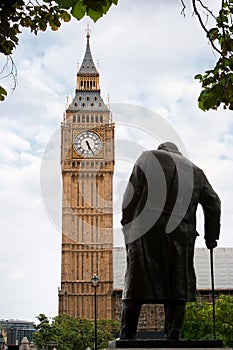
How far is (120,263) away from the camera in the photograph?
73.1 meters

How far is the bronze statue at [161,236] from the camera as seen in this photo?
23.2ft

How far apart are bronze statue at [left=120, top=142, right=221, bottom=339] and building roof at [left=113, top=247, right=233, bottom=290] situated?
6145 cm

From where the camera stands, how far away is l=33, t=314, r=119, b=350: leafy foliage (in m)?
48.8

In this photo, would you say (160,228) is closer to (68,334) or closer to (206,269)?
(68,334)

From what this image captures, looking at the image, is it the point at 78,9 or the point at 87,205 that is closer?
the point at 78,9

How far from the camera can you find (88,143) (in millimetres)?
70688

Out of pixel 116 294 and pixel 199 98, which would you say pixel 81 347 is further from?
pixel 199 98

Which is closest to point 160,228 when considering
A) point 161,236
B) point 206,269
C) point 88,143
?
point 161,236

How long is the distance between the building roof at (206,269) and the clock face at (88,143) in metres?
12.0

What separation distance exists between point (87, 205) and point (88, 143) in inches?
261

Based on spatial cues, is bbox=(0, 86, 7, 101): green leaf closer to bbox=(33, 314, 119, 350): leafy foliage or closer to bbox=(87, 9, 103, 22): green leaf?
bbox=(87, 9, 103, 22): green leaf

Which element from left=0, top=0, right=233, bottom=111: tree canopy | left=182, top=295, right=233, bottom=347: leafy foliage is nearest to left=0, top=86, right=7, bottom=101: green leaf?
left=0, top=0, right=233, bottom=111: tree canopy

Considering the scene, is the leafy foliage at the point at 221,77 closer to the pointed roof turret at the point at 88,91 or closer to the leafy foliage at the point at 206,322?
the leafy foliage at the point at 206,322

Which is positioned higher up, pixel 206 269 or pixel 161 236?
pixel 206 269
